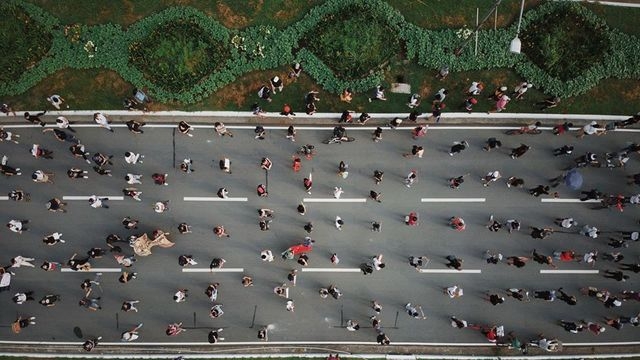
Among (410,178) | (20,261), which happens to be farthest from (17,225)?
(410,178)

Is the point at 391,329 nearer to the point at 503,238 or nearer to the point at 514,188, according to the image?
the point at 503,238

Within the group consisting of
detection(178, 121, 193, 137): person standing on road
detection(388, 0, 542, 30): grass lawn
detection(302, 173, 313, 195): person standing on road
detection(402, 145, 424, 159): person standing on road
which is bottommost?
detection(302, 173, 313, 195): person standing on road

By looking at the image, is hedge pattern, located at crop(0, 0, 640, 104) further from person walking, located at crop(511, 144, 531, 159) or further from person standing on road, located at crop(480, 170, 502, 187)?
person standing on road, located at crop(480, 170, 502, 187)

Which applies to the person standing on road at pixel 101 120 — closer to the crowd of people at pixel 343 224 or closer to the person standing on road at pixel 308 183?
the crowd of people at pixel 343 224

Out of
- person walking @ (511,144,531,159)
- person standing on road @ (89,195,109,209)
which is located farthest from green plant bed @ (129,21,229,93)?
person walking @ (511,144,531,159)

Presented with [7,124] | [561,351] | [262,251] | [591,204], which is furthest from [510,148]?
[7,124]

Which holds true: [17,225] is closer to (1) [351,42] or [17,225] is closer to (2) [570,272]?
(1) [351,42]

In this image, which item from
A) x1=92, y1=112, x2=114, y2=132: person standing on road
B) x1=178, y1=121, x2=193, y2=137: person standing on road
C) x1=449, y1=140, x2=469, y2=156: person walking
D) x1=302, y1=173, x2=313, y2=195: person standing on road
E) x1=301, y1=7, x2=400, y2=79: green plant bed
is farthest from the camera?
x1=301, y1=7, x2=400, y2=79: green plant bed
